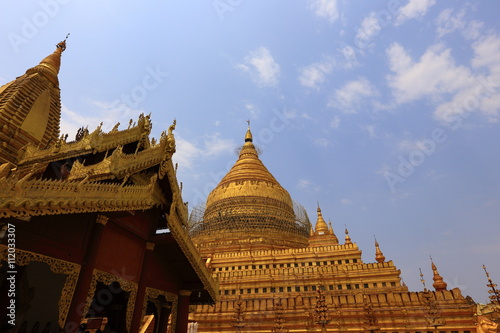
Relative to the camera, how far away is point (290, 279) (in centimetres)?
2705

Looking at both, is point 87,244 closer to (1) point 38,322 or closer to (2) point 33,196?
Result: (2) point 33,196

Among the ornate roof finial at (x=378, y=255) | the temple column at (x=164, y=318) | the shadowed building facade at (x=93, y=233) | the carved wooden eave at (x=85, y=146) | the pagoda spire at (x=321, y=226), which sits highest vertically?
the pagoda spire at (x=321, y=226)

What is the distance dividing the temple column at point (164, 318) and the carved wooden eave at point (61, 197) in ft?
18.7

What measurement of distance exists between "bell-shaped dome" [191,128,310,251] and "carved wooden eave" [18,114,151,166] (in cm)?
2722

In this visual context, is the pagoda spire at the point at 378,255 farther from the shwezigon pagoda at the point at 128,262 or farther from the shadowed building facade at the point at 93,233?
the shadowed building facade at the point at 93,233

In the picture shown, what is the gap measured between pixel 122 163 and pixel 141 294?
4.03 metres

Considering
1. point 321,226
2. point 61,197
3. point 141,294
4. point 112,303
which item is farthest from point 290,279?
point 61,197

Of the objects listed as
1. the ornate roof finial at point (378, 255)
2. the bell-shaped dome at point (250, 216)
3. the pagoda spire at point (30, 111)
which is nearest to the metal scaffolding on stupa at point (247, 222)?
the bell-shaped dome at point (250, 216)

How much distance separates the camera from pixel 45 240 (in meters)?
6.44

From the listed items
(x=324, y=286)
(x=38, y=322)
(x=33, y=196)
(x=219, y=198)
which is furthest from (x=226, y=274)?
(x=33, y=196)

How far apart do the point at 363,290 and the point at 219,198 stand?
2440cm

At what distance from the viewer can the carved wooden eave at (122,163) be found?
7535 millimetres

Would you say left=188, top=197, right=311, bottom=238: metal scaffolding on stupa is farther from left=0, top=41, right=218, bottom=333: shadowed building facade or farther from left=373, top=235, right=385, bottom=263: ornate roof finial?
left=0, top=41, right=218, bottom=333: shadowed building facade

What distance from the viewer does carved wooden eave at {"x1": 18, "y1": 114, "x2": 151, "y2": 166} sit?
9146 mm
